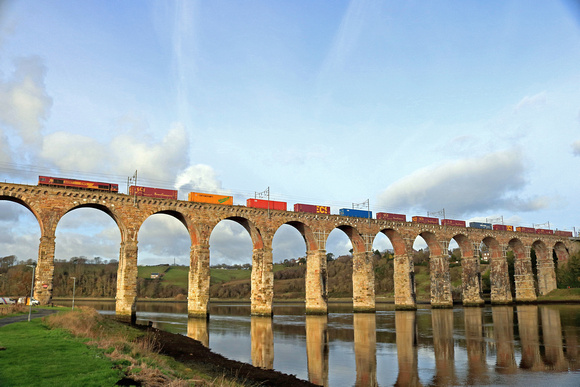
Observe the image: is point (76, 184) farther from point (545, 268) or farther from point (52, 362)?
point (545, 268)

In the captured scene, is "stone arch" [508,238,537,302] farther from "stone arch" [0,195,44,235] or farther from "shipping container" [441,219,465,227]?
"stone arch" [0,195,44,235]

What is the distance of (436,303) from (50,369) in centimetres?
6634

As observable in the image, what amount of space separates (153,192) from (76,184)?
8.47 meters

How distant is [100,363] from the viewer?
1305 cm

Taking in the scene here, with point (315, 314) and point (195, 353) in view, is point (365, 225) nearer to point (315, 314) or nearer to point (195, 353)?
point (315, 314)

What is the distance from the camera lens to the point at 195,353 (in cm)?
2225

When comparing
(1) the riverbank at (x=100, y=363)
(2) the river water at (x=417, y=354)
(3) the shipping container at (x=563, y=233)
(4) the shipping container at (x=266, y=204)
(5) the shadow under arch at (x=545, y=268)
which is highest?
(4) the shipping container at (x=266, y=204)

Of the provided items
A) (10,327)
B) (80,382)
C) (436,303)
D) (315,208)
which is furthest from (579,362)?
(436,303)

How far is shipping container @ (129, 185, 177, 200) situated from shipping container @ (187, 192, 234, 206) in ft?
6.97

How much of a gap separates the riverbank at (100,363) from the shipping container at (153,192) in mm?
25935

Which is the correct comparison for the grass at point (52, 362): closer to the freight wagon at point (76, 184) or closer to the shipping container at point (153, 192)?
the freight wagon at point (76, 184)

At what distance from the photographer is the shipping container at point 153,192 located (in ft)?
160

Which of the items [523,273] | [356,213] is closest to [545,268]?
[523,273]

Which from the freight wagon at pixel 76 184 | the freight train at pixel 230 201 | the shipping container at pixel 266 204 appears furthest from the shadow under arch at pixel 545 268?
the freight wagon at pixel 76 184
